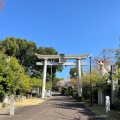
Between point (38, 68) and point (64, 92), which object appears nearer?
point (38, 68)

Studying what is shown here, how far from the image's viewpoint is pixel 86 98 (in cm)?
4472

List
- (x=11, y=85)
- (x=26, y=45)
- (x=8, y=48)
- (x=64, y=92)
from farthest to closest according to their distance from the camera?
(x=64, y=92)
(x=26, y=45)
(x=8, y=48)
(x=11, y=85)

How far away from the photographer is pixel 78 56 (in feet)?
183

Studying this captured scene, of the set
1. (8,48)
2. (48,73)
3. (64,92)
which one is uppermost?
(8,48)

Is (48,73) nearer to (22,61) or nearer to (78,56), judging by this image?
(22,61)

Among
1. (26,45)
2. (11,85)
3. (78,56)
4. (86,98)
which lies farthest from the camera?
(26,45)

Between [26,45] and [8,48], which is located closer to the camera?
[8,48]

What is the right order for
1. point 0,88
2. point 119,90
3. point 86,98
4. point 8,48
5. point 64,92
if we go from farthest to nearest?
point 64,92 < point 8,48 < point 86,98 < point 119,90 < point 0,88

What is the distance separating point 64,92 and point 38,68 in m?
28.9

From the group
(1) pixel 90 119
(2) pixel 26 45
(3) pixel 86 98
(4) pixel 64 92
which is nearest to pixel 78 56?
(3) pixel 86 98

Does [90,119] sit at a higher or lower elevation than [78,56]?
lower

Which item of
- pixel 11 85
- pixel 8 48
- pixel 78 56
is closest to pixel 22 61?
pixel 8 48

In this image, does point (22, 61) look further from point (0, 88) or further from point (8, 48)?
point (0, 88)

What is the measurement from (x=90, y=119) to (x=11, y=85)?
5447mm
